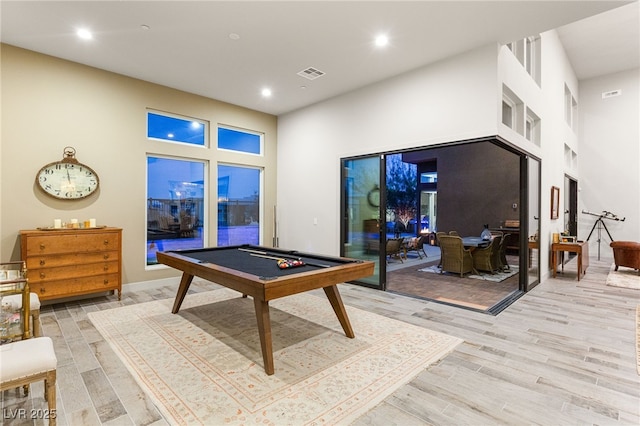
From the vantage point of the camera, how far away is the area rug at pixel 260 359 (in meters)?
2.19

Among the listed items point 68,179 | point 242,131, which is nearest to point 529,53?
point 242,131

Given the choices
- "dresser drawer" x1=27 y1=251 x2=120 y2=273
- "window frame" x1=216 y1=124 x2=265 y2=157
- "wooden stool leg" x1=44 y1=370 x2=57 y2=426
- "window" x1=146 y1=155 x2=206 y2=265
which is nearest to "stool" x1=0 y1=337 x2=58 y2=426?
"wooden stool leg" x1=44 y1=370 x2=57 y2=426

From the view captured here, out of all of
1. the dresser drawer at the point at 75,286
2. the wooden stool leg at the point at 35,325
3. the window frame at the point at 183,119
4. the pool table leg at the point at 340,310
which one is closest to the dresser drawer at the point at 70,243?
the dresser drawer at the point at 75,286

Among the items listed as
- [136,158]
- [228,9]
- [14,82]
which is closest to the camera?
[228,9]

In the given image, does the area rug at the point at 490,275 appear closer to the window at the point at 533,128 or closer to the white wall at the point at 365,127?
the white wall at the point at 365,127

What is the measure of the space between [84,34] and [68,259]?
2.91 meters

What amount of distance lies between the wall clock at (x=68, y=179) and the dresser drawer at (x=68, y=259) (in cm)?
94

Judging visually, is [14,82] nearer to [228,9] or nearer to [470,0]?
[228,9]

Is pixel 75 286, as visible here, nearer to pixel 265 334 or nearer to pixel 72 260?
pixel 72 260

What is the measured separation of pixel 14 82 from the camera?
166 inches

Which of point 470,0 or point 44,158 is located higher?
point 470,0

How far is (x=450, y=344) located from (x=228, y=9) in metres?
4.25

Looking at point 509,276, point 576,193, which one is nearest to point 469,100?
point 509,276

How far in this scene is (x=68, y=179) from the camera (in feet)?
15.2
